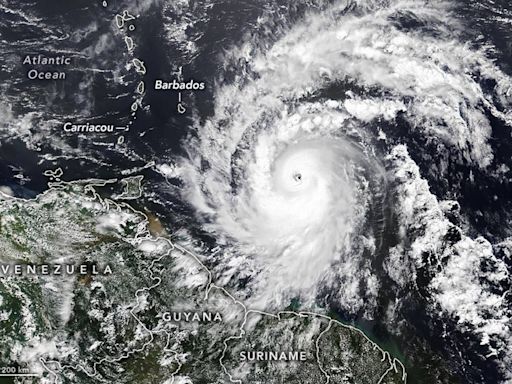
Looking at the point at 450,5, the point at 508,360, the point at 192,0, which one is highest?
the point at 450,5

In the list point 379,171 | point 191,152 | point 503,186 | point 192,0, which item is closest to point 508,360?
point 503,186

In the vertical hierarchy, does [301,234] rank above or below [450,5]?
below

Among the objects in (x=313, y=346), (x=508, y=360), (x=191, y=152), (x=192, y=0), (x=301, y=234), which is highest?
(x=192, y=0)

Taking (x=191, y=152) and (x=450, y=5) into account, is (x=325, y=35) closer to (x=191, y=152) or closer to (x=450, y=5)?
(x=450, y=5)

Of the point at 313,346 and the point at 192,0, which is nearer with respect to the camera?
the point at 313,346

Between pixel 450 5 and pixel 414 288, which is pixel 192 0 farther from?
pixel 414 288

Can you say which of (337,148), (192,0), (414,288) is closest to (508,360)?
(414,288)
